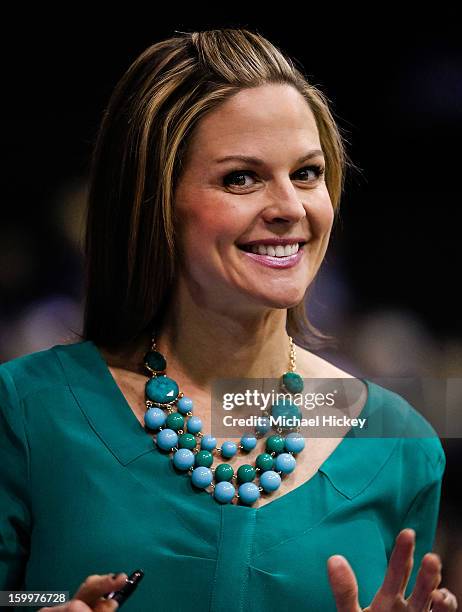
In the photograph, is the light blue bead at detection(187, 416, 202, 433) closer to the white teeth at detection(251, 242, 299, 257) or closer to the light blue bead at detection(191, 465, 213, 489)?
the light blue bead at detection(191, 465, 213, 489)

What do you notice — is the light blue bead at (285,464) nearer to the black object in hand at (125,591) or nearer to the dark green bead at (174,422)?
the dark green bead at (174,422)

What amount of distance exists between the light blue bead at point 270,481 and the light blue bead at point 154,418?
0.13m

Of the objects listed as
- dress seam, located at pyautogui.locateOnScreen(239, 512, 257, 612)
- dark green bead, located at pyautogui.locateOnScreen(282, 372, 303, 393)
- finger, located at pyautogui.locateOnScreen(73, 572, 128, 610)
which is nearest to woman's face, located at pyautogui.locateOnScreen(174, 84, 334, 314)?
dark green bead, located at pyautogui.locateOnScreen(282, 372, 303, 393)

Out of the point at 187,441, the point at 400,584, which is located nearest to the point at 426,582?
the point at 400,584

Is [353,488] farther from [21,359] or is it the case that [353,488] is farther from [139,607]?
[21,359]

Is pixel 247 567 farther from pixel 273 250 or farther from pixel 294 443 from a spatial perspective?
pixel 273 250

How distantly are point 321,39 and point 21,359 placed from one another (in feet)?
2.09

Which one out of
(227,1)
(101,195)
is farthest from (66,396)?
(227,1)

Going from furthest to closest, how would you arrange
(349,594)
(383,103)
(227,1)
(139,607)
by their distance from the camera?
(383,103) → (227,1) → (139,607) → (349,594)

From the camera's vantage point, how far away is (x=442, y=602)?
0.88 metres

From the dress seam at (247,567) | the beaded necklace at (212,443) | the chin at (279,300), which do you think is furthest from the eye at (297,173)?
the dress seam at (247,567)

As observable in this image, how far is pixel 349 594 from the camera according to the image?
2.84ft

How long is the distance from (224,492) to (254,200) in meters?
0.31

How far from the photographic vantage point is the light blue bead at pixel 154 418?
1082 mm
